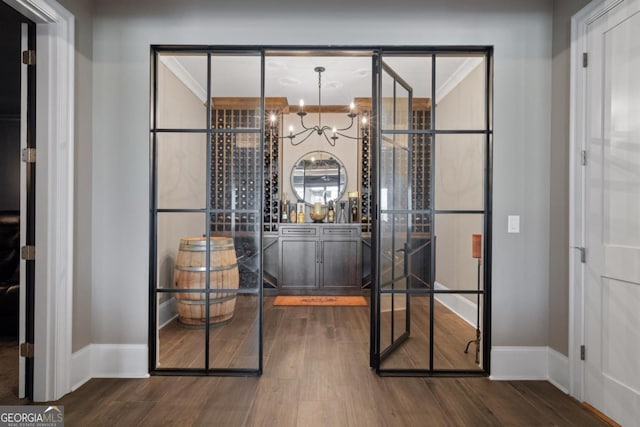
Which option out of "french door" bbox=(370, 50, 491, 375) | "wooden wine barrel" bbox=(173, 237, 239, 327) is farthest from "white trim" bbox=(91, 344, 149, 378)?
"french door" bbox=(370, 50, 491, 375)

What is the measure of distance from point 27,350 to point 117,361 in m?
0.52

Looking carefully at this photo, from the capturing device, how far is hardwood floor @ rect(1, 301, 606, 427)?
195cm

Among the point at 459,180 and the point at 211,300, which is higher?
the point at 459,180

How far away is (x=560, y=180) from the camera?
2.39m

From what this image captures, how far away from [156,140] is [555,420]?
9.96ft

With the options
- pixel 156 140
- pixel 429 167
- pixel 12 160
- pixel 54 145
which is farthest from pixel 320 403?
pixel 12 160

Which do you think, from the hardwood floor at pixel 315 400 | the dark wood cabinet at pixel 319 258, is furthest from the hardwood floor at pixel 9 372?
the dark wood cabinet at pixel 319 258

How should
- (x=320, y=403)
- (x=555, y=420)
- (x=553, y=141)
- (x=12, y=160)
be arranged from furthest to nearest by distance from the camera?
(x=12, y=160) → (x=553, y=141) → (x=320, y=403) → (x=555, y=420)

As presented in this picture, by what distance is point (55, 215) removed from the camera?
2.16 metres

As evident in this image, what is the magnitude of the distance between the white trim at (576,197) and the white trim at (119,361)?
2812 millimetres

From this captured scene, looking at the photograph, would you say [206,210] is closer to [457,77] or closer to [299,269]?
[457,77]

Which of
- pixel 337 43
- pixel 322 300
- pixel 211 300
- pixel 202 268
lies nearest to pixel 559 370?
pixel 211 300

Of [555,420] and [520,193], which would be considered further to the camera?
[520,193]

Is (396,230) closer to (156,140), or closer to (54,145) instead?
(156,140)
